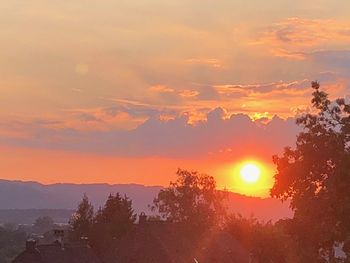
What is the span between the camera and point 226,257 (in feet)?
265

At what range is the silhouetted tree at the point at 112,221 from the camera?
89.9 metres

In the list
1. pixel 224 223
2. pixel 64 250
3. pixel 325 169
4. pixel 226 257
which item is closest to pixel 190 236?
pixel 226 257

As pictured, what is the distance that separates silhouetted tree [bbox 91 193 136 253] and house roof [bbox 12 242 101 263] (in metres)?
19.1

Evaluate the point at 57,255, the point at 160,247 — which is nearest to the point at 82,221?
the point at 160,247

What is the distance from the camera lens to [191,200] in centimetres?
13188

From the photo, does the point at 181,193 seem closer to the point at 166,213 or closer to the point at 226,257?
the point at 166,213

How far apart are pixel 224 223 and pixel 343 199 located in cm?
8515

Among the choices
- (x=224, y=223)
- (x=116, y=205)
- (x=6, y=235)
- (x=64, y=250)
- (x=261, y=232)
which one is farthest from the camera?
(x=6, y=235)

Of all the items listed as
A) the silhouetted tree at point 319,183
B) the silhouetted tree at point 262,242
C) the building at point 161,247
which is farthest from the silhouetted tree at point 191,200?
the silhouetted tree at point 319,183

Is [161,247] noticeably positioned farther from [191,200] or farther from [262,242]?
[191,200]

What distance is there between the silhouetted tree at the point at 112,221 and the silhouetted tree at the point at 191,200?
1229 inches

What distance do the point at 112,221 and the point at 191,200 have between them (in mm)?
40910

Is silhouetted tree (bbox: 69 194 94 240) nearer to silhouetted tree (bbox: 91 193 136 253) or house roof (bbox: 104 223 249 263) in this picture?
silhouetted tree (bbox: 91 193 136 253)

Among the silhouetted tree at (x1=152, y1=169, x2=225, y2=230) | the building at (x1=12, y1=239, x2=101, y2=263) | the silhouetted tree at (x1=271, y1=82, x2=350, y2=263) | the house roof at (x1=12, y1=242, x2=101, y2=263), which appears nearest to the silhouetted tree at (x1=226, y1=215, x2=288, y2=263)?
the silhouetted tree at (x1=152, y1=169, x2=225, y2=230)
